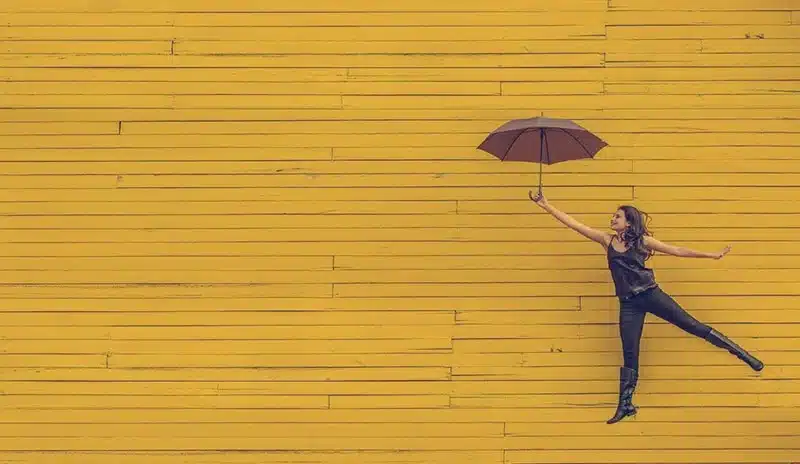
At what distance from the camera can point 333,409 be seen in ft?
27.1

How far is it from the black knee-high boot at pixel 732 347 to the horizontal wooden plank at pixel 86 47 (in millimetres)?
5352

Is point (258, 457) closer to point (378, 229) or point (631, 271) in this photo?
point (378, 229)

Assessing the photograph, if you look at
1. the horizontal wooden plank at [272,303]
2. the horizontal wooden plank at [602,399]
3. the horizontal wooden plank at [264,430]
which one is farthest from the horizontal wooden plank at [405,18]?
the horizontal wooden plank at [264,430]

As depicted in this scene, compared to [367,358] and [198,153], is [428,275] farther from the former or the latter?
[198,153]

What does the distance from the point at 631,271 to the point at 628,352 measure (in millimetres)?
709

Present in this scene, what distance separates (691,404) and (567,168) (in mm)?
2335

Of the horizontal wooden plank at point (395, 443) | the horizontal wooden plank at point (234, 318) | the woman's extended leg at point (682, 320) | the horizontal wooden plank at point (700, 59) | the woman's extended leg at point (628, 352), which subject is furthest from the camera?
the horizontal wooden plank at point (700, 59)

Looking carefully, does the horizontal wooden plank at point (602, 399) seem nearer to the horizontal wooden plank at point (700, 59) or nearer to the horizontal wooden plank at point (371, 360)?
the horizontal wooden plank at point (371, 360)

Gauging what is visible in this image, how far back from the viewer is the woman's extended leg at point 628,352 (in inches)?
311

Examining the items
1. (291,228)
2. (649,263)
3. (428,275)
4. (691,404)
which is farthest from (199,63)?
(691,404)

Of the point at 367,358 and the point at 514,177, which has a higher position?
the point at 514,177

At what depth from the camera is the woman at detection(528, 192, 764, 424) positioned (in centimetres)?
776

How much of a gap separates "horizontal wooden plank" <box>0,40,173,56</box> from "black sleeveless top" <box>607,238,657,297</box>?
4371 millimetres

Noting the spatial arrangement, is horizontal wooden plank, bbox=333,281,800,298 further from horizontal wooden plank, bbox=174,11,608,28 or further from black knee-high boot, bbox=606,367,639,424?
horizontal wooden plank, bbox=174,11,608,28
